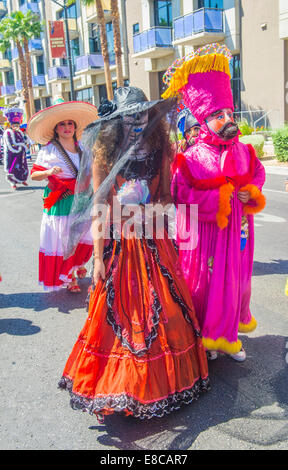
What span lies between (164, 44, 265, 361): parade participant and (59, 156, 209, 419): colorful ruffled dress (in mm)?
220

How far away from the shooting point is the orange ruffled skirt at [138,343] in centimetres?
252

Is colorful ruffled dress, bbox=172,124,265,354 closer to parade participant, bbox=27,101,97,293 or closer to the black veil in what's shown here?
the black veil

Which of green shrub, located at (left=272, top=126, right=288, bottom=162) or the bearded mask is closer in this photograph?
the bearded mask

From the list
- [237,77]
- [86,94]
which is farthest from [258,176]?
[86,94]

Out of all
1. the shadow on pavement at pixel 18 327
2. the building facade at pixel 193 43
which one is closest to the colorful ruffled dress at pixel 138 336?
the shadow on pavement at pixel 18 327

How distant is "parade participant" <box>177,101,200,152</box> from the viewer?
4121mm

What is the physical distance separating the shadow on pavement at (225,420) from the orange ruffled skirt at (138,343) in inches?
4.1

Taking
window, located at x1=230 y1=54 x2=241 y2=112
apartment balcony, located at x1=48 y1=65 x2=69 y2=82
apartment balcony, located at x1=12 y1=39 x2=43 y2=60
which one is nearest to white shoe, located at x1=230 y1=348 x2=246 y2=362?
window, located at x1=230 y1=54 x2=241 y2=112

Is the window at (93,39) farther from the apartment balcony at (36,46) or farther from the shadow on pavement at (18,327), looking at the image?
the shadow on pavement at (18,327)

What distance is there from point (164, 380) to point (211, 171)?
1.33m

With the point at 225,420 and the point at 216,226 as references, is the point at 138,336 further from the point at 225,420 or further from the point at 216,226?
the point at 216,226

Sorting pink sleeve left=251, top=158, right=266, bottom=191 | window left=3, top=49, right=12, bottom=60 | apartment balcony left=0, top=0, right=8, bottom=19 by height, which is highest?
apartment balcony left=0, top=0, right=8, bottom=19
